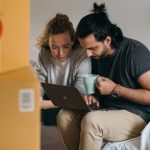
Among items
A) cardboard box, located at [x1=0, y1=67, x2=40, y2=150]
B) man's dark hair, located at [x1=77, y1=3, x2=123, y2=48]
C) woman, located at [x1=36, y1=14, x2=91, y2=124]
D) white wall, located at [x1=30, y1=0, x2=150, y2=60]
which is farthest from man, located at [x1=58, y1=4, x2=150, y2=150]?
white wall, located at [x1=30, y1=0, x2=150, y2=60]

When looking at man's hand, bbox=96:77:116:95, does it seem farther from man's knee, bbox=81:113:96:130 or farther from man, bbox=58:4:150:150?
man's knee, bbox=81:113:96:130

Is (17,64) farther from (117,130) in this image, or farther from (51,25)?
(51,25)

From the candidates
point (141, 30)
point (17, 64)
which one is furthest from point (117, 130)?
point (141, 30)

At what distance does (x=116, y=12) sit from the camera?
2.98m

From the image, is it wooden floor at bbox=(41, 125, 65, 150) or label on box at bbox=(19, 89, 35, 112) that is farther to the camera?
wooden floor at bbox=(41, 125, 65, 150)

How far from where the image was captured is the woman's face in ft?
6.17

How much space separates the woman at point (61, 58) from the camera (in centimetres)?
188

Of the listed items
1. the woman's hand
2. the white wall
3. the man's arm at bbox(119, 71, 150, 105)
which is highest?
the white wall

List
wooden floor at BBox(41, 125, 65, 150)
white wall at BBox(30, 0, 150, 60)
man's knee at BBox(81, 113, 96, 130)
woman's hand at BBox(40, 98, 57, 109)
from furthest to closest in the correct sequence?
white wall at BBox(30, 0, 150, 60)
wooden floor at BBox(41, 125, 65, 150)
woman's hand at BBox(40, 98, 57, 109)
man's knee at BBox(81, 113, 96, 130)

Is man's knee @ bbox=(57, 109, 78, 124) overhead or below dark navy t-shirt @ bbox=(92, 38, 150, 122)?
below

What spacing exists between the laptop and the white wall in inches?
48.4

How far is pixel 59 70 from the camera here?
6.40 ft

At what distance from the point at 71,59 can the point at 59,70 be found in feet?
0.31

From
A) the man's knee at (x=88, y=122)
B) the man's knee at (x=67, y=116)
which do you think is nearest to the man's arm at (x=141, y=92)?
the man's knee at (x=88, y=122)
